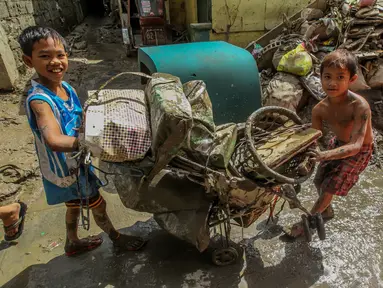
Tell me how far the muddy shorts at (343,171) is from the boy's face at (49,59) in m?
2.26

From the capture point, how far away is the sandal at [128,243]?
101 inches

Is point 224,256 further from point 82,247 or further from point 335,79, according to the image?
point 335,79

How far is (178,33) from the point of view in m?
8.45

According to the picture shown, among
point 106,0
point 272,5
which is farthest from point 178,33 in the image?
point 106,0

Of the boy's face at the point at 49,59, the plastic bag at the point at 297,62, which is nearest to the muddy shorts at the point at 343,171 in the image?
the plastic bag at the point at 297,62

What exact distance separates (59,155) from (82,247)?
1.02 metres

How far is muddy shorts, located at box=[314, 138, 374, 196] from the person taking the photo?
2.29m

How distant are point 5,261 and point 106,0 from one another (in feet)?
61.8

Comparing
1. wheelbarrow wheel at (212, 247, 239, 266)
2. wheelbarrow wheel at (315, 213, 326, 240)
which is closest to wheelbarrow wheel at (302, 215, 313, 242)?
wheelbarrow wheel at (315, 213, 326, 240)

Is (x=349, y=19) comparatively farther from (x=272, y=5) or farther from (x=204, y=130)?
(x=204, y=130)

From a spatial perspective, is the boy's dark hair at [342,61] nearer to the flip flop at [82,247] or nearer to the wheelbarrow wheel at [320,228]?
the wheelbarrow wheel at [320,228]

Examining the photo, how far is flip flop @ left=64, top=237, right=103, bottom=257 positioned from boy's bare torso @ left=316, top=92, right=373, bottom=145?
2.32 metres

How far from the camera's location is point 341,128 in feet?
7.59

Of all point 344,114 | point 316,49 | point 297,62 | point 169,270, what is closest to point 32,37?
point 169,270
